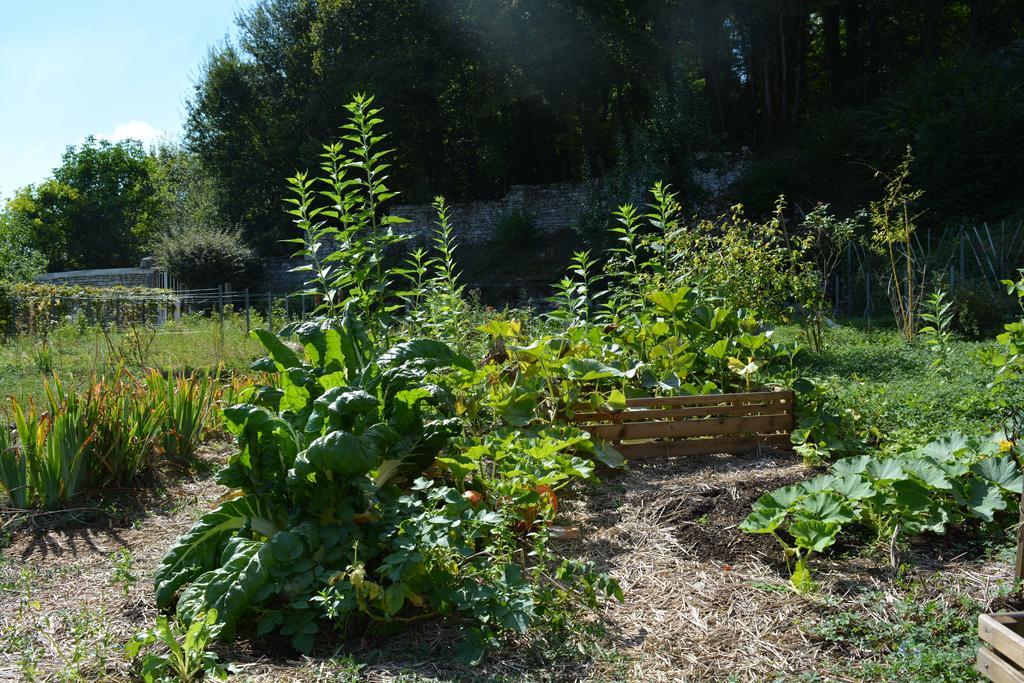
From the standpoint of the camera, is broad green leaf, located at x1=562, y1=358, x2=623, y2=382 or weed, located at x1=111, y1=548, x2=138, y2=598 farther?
broad green leaf, located at x1=562, y1=358, x2=623, y2=382

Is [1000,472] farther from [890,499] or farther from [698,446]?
[698,446]

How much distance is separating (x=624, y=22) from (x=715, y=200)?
682 cm

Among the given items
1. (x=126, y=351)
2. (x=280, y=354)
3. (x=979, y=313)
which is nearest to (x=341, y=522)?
(x=280, y=354)

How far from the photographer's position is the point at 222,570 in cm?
238

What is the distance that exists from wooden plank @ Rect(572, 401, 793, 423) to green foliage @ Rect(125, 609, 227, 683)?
2256 mm

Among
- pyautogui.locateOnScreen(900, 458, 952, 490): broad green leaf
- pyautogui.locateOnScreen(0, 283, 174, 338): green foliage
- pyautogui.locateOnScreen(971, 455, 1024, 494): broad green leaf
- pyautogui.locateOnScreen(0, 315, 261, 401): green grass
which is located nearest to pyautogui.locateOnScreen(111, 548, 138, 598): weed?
pyautogui.locateOnScreen(0, 315, 261, 401): green grass

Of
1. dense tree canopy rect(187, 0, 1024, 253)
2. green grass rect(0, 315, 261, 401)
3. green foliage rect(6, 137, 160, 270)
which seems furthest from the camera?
green foliage rect(6, 137, 160, 270)

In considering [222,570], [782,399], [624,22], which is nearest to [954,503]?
[782,399]

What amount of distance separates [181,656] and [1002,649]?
2.20 m

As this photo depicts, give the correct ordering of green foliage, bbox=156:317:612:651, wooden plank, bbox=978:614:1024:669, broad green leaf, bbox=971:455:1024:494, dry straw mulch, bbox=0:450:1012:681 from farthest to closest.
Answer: broad green leaf, bbox=971:455:1024:494, green foliage, bbox=156:317:612:651, dry straw mulch, bbox=0:450:1012:681, wooden plank, bbox=978:614:1024:669

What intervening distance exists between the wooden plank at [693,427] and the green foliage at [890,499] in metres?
1.09

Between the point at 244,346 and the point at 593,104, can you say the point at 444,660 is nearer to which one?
the point at 244,346

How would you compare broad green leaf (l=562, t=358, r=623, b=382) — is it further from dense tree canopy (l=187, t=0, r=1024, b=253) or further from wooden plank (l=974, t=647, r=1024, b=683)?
dense tree canopy (l=187, t=0, r=1024, b=253)

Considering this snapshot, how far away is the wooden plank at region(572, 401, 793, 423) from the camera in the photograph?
4.02m
